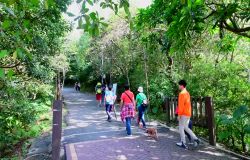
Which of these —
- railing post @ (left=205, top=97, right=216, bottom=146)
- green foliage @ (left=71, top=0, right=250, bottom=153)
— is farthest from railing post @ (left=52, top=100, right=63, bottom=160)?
railing post @ (left=205, top=97, right=216, bottom=146)

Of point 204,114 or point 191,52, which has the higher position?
point 191,52

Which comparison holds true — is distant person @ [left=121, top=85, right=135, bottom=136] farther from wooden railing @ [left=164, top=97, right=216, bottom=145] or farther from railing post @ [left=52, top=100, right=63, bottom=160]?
railing post @ [left=52, top=100, right=63, bottom=160]

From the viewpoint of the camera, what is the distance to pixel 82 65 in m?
51.2

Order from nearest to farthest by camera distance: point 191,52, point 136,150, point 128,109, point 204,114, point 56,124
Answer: point 56,124 → point 136,150 → point 204,114 → point 128,109 → point 191,52

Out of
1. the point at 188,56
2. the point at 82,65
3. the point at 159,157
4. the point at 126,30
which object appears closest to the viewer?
the point at 159,157

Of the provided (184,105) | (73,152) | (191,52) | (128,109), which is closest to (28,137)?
(128,109)

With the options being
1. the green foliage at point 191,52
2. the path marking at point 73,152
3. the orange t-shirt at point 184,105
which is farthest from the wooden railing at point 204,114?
the path marking at point 73,152

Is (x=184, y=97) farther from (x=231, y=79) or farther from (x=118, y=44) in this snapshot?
(x=118, y=44)

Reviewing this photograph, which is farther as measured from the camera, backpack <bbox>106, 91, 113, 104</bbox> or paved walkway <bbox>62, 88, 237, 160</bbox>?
backpack <bbox>106, 91, 113, 104</bbox>

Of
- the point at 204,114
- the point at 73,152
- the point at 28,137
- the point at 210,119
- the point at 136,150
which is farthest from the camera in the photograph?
the point at 28,137

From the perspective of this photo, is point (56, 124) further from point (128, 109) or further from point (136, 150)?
point (128, 109)

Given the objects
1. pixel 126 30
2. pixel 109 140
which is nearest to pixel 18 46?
pixel 109 140

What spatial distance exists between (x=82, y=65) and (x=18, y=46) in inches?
1912

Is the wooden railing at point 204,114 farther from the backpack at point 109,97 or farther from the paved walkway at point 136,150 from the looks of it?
the backpack at point 109,97
